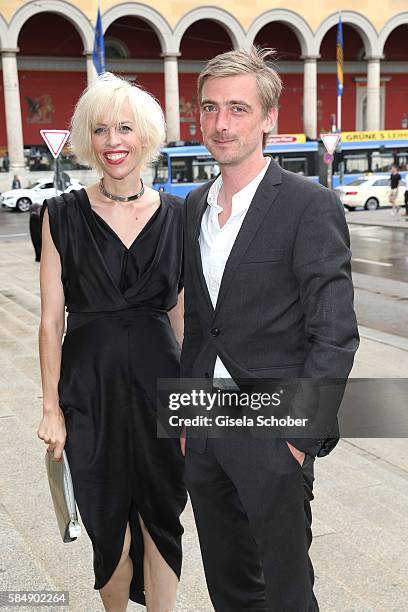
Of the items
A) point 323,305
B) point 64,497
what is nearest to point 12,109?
point 64,497

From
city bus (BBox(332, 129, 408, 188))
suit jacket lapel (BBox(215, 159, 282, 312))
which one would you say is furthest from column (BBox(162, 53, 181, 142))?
suit jacket lapel (BBox(215, 159, 282, 312))

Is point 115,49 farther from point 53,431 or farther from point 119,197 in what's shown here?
point 53,431

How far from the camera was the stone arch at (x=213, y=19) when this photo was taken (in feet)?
121

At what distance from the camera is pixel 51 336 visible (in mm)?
2639

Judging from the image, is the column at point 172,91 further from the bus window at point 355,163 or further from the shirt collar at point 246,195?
the shirt collar at point 246,195

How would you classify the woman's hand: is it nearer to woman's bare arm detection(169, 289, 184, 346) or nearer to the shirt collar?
woman's bare arm detection(169, 289, 184, 346)

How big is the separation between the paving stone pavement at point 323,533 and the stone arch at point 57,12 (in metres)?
31.7

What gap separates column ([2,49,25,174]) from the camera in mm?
34156

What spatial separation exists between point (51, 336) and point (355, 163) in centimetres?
3039

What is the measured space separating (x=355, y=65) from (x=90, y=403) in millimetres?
48175

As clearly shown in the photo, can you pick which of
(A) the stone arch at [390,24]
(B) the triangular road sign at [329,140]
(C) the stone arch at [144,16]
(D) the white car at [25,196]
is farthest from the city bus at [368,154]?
(A) the stone arch at [390,24]

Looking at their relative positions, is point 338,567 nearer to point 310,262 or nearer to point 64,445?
point 64,445

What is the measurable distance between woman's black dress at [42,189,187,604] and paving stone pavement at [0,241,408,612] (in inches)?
24.6

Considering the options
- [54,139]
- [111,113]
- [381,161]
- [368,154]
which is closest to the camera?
[111,113]
